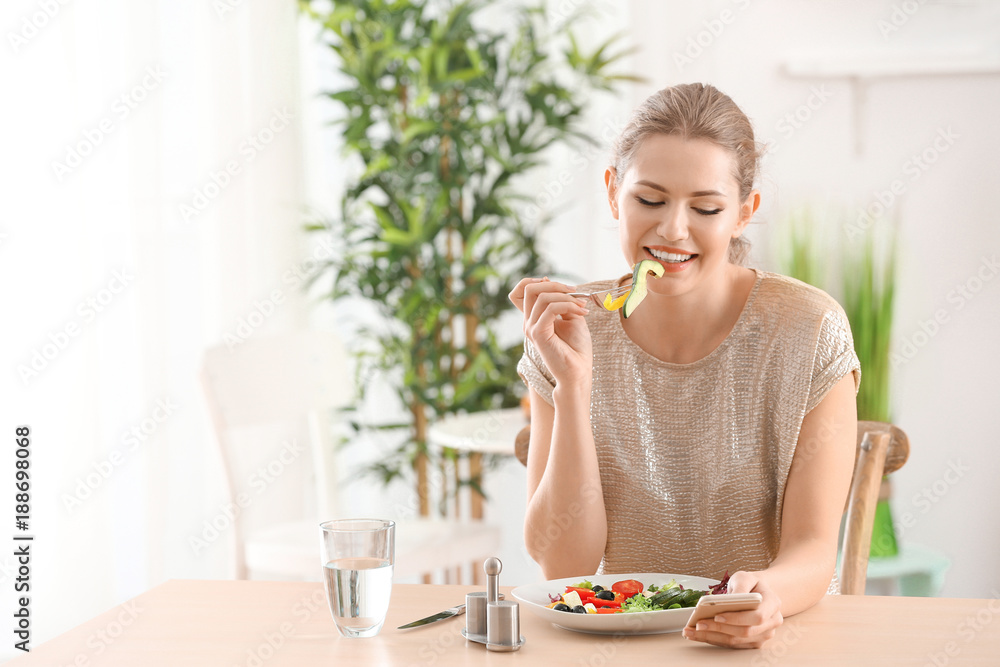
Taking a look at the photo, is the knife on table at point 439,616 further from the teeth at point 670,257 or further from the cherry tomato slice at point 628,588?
the teeth at point 670,257

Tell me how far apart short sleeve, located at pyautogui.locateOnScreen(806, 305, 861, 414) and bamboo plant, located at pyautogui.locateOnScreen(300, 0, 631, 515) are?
147 centimetres

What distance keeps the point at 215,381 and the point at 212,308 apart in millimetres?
728

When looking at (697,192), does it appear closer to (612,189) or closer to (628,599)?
(612,189)

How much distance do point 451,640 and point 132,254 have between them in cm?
224

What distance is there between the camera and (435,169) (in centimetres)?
280

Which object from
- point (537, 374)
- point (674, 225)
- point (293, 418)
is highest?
point (674, 225)

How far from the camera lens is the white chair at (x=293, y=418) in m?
2.47

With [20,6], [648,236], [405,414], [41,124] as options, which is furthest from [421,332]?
[648,236]

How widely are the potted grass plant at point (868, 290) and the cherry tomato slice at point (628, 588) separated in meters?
2.06

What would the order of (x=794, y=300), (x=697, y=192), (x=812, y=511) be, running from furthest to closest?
(x=794, y=300), (x=697, y=192), (x=812, y=511)

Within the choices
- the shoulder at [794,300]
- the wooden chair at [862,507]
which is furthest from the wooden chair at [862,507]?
the shoulder at [794,300]

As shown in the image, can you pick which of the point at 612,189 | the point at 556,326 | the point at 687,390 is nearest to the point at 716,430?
the point at 687,390

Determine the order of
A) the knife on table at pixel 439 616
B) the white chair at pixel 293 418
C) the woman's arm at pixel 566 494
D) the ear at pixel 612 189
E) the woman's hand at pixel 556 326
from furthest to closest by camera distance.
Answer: the white chair at pixel 293 418
the ear at pixel 612 189
the woman's arm at pixel 566 494
the woman's hand at pixel 556 326
the knife on table at pixel 439 616

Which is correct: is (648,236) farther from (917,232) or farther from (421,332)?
(917,232)
